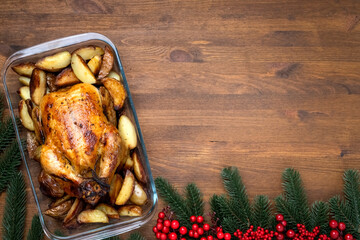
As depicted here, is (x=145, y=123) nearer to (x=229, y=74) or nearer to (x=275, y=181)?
(x=229, y=74)

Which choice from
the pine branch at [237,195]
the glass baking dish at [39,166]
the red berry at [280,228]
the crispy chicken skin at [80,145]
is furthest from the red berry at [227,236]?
the crispy chicken skin at [80,145]

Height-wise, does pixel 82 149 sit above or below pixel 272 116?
above

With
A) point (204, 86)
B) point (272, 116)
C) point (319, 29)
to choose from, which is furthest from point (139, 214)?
Result: point (319, 29)

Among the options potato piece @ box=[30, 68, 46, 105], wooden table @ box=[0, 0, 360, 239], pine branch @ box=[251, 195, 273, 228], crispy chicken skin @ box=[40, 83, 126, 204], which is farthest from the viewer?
wooden table @ box=[0, 0, 360, 239]

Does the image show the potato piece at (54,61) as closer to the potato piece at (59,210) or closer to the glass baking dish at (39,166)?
the glass baking dish at (39,166)

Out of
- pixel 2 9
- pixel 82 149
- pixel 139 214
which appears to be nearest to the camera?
pixel 82 149

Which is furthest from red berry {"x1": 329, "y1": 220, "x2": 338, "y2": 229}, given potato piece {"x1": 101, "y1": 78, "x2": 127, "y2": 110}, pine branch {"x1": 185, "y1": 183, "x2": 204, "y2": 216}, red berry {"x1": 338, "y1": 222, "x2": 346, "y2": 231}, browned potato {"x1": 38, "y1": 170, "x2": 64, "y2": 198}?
browned potato {"x1": 38, "y1": 170, "x2": 64, "y2": 198}

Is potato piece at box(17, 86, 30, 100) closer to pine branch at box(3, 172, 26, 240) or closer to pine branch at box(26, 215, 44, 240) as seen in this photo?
pine branch at box(3, 172, 26, 240)
